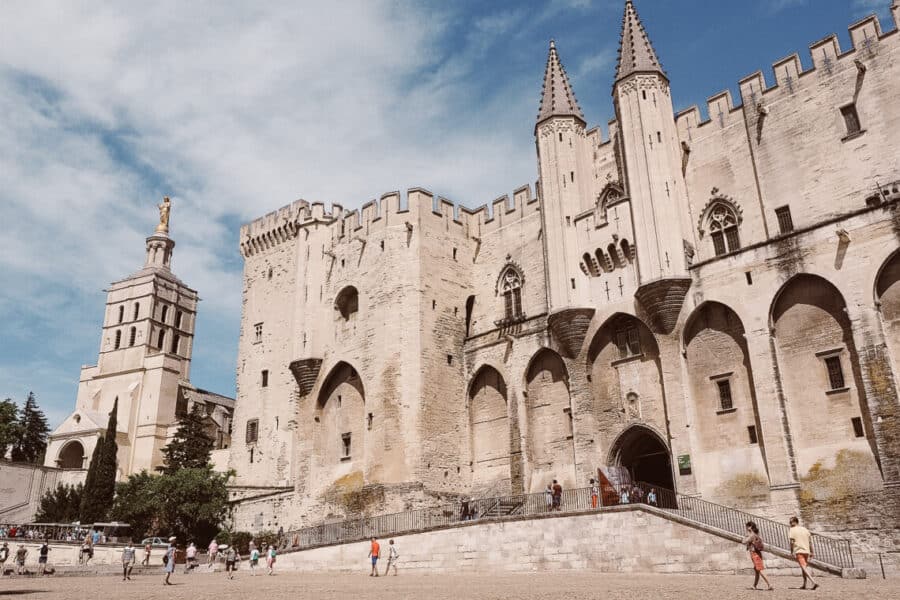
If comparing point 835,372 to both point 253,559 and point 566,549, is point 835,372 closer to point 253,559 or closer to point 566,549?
point 566,549

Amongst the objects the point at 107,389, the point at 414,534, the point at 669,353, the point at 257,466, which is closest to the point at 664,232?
the point at 669,353

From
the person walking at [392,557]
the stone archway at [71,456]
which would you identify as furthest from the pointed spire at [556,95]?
the stone archway at [71,456]

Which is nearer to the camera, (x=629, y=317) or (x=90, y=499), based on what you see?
(x=629, y=317)

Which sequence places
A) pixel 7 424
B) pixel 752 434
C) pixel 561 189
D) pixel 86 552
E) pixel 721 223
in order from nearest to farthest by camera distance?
pixel 752 434
pixel 721 223
pixel 86 552
pixel 561 189
pixel 7 424

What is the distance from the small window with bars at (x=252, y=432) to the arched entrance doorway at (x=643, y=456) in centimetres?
1802

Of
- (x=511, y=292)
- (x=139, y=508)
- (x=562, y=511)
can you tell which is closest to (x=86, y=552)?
(x=139, y=508)

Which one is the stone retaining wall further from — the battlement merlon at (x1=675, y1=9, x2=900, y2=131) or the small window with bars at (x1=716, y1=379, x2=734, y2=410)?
the battlement merlon at (x1=675, y1=9, x2=900, y2=131)

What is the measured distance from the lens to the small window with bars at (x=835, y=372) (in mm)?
20625

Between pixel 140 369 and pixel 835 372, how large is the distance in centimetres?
4318

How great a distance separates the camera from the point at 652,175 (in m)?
25.1

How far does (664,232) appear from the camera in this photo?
24516mm

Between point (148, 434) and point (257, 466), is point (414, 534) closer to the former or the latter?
point (257, 466)

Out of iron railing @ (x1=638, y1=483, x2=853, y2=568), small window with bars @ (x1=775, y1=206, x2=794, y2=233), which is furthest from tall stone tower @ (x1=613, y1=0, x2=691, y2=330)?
iron railing @ (x1=638, y1=483, x2=853, y2=568)

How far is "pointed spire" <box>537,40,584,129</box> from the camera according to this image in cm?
2961
